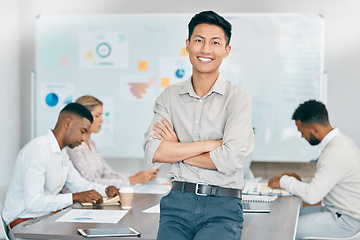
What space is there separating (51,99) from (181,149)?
3422mm

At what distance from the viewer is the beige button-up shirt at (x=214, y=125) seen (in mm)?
1900

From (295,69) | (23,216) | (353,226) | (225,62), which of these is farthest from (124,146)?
(353,226)

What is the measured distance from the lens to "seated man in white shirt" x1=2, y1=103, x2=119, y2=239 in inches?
111

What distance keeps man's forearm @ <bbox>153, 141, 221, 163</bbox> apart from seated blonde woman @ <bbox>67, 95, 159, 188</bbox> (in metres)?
1.79

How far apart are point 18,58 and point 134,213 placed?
337cm

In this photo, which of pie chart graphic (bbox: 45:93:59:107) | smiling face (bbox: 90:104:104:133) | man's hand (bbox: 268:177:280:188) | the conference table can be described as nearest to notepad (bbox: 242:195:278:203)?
the conference table

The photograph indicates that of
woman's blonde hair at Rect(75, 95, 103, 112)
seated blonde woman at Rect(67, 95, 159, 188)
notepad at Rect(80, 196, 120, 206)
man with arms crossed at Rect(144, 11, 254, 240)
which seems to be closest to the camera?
man with arms crossed at Rect(144, 11, 254, 240)

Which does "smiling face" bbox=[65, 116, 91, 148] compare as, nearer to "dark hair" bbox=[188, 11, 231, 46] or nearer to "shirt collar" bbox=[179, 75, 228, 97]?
"shirt collar" bbox=[179, 75, 228, 97]

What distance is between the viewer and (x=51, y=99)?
5.10m

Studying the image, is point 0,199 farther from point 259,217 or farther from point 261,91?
point 261,91

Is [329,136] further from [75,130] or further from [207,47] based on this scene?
[207,47]

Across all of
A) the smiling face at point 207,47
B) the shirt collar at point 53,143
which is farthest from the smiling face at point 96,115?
the smiling face at point 207,47

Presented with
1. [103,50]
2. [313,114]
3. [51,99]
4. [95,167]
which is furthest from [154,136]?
[51,99]

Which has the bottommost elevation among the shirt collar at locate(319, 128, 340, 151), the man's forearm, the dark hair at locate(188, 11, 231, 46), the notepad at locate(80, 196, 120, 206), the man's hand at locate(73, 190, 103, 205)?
the notepad at locate(80, 196, 120, 206)
